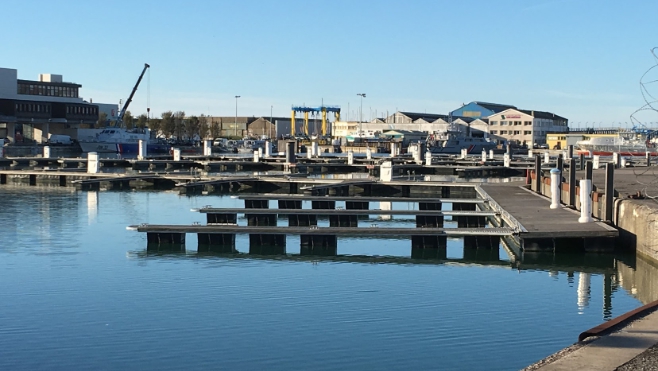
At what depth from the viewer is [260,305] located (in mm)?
15086

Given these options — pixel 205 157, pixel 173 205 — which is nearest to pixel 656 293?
pixel 173 205

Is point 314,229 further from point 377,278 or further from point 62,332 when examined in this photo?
point 62,332

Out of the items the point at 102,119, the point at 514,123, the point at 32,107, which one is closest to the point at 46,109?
the point at 32,107

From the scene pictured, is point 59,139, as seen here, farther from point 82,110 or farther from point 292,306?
point 292,306

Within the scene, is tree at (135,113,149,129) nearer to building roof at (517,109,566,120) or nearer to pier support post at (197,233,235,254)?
building roof at (517,109,566,120)

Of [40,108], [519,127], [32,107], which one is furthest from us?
[519,127]

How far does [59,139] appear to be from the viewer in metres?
96.1

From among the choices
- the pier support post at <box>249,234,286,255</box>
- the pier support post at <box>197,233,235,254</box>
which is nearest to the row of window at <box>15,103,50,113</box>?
the pier support post at <box>197,233,235,254</box>

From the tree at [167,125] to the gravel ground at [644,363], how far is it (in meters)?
129

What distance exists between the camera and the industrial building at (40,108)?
95.3m

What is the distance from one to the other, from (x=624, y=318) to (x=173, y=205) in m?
25.2

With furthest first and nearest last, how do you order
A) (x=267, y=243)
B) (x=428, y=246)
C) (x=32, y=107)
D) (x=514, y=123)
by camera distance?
(x=514, y=123)
(x=32, y=107)
(x=267, y=243)
(x=428, y=246)

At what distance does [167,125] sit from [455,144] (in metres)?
55.1

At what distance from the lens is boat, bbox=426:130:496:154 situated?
93.7m
